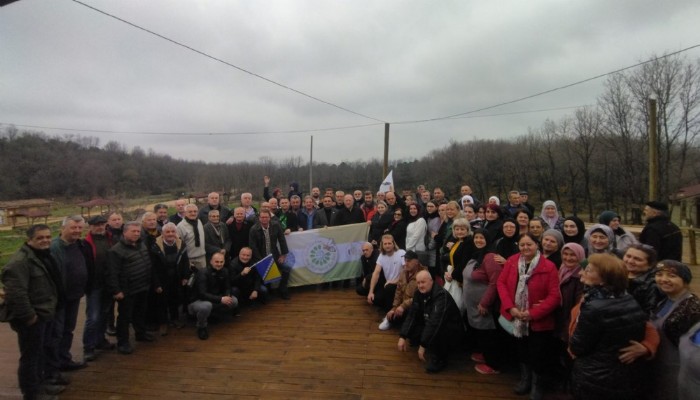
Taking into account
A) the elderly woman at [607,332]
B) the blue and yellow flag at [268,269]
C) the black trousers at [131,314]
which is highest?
the elderly woman at [607,332]

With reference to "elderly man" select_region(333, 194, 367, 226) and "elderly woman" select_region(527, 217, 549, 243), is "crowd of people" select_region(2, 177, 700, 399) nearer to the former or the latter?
"elderly woman" select_region(527, 217, 549, 243)

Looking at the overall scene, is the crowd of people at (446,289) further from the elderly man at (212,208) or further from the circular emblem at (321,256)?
the circular emblem at (321,256)

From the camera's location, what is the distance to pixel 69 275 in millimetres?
3875

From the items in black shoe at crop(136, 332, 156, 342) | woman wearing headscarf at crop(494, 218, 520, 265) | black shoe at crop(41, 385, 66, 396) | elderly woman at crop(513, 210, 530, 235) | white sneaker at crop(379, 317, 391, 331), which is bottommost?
black shoe at crop(41, 385, 66, 396)

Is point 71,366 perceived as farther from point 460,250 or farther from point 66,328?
point 460,250

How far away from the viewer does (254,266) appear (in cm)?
568

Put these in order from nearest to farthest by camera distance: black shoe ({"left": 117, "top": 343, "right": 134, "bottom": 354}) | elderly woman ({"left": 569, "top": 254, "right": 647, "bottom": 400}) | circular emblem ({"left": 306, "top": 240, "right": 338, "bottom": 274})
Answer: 1. elderly woman ({"left": 569, "top": 254, "right": 647, "bottom": 400})
2. black shoe ({"left": 117, "top": 343, "right": 134, "bottom": 354})
3. circular emblem ({"left": 306, "top": 240, "right": 338, "bottom": 274})

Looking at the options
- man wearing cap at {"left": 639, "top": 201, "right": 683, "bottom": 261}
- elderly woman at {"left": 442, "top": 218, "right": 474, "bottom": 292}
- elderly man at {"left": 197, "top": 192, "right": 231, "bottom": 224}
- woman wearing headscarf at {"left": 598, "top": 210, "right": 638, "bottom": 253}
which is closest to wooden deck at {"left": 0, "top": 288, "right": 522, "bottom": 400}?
elderly woman at {"left": 442, "top": 218, "right": 474, "bottom": 292}

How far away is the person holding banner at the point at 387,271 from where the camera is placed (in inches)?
210

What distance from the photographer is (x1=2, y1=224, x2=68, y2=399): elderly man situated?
3.14 metres

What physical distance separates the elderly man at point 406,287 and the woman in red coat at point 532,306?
126 cm

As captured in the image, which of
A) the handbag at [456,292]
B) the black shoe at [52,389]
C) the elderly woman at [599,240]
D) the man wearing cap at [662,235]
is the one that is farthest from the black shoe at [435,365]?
the black shoe at [52,389]

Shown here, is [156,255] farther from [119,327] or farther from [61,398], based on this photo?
[61,398]

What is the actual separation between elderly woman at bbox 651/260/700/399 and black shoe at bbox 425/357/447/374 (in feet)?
6.10
